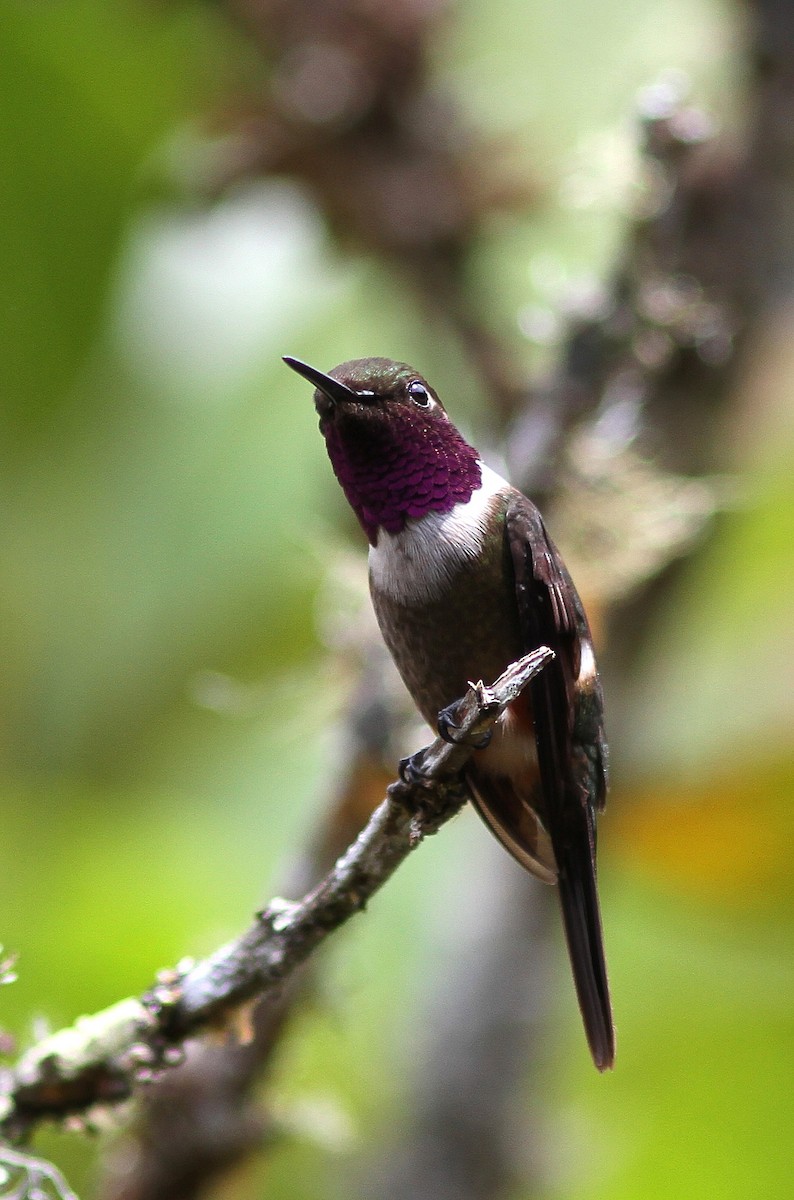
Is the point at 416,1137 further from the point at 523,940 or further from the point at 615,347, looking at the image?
the point at 615,347

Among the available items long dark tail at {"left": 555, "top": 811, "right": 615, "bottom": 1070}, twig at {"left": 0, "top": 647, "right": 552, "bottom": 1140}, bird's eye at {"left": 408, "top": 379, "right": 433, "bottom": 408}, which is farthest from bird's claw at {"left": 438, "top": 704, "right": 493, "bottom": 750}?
bird's eye at {"left": 408, "top": 379, "right": 433, "bottom": 408}


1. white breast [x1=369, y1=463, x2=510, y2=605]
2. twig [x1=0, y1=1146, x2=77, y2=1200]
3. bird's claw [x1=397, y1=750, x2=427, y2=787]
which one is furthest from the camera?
white breast [x1=369, y1=463, x2=510, y2=605]

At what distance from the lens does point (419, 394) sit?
1769mm

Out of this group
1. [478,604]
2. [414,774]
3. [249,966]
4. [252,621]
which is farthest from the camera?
[252,621]

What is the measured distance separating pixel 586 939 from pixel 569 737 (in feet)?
0.80

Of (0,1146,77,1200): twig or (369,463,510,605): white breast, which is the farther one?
(369,463,510,605): white breast

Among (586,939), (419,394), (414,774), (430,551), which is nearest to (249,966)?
(414,774)

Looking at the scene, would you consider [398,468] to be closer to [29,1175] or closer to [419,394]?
[419,394]

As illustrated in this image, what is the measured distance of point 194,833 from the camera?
14.5 feet

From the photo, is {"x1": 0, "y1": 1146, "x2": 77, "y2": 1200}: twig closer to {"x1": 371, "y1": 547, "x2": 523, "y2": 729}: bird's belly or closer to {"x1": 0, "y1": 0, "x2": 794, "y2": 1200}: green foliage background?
{"x1": 371, "y1": 547, "x2": 523, "y2": 729}: bird's belly

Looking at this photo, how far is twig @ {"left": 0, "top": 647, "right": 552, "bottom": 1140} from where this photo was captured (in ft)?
4.88

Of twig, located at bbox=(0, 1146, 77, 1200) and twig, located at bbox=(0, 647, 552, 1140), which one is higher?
twig, located at bbox=(0, 647, 552, 1140)

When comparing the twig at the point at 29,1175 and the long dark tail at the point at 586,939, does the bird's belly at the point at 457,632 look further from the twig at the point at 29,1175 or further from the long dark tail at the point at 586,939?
the twig at the point at 29,1175

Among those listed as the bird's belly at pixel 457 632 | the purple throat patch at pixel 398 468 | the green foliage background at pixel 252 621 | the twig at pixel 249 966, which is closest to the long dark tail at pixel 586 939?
the bird's belly at pixel 457 632
